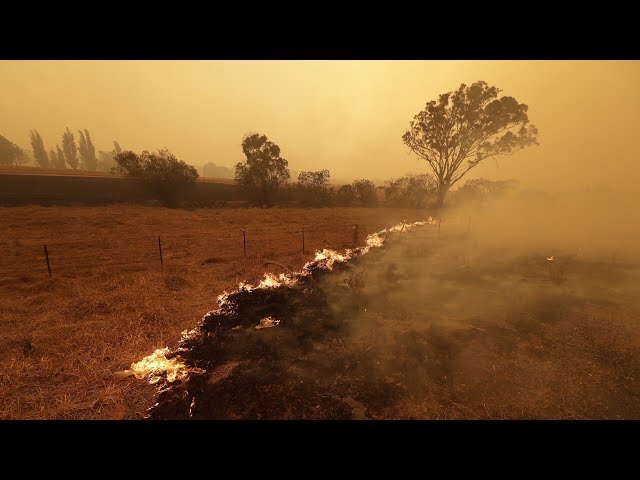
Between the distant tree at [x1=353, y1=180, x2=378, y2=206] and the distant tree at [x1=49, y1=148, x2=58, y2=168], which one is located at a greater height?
the distant tree at [x1=49, y1=148, x2=58, y2=168]

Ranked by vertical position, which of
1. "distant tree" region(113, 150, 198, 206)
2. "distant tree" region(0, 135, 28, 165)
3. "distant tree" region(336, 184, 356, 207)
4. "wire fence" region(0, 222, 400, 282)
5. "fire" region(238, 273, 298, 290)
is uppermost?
"distant tree" region(0, 135, 28, 165)

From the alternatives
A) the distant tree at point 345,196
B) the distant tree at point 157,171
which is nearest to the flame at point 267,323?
the distant tree at point 157,171

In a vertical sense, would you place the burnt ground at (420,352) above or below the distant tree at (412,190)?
below

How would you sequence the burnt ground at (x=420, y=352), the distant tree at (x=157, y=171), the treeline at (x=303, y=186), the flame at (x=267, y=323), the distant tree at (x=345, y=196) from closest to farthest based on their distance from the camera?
the burnt ground at (x=420, y=352) < the flame at (x=267, y=323) < the distant tree at (x=157, y=171) < the treeline at (x=303, y=186) < the distant tree at (x=345, y=196)

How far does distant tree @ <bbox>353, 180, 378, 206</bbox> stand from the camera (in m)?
38.6

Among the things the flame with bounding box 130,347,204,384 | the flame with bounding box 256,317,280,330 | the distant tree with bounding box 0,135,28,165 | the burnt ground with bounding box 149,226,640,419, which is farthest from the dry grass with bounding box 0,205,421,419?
the distant tree with bounding box 0,135,28,165

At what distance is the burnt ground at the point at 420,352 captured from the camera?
4.24 meters

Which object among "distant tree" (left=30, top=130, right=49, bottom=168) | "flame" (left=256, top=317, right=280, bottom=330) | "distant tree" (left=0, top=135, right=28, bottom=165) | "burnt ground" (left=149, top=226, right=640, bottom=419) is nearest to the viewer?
"burnt ground" (left=149, top=226, right=640, bottom=419)

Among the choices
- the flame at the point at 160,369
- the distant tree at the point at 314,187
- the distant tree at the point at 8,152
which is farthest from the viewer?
the distant tree at the point at 8,152

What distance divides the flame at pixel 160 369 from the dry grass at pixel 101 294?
0.21m

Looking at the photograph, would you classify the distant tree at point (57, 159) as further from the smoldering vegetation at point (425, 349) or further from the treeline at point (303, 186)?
the smoldering vegetation at point (425, 349)

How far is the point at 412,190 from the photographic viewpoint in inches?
1502

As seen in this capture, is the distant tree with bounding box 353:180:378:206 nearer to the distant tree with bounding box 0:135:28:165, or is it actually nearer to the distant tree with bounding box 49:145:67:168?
the distant tree with bounding box 0:135:28:165

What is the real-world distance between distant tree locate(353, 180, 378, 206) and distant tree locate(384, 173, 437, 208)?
2162 millimetres
